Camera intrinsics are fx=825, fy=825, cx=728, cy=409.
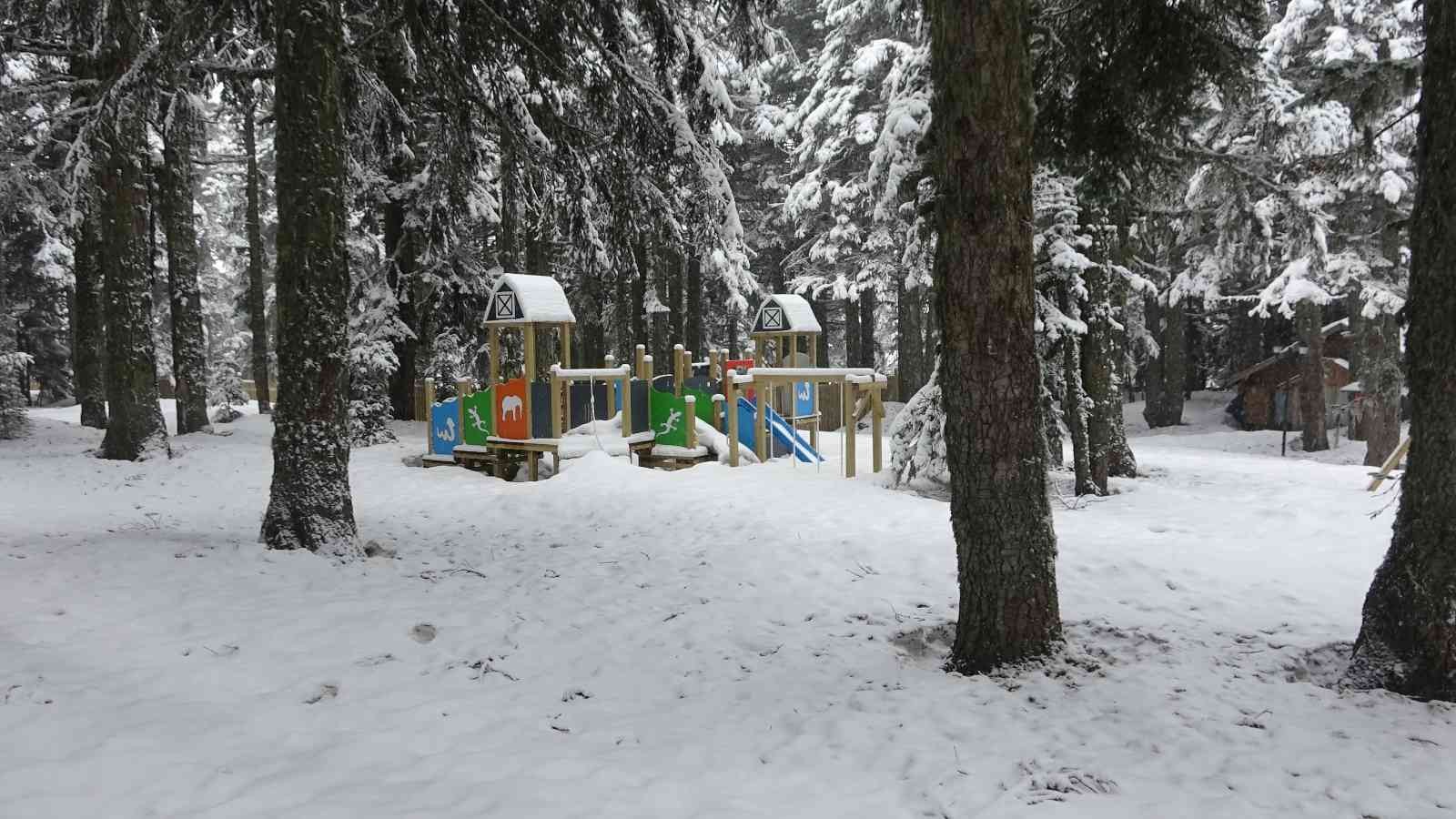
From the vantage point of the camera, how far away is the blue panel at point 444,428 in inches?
512

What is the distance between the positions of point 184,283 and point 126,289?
12.1 feet

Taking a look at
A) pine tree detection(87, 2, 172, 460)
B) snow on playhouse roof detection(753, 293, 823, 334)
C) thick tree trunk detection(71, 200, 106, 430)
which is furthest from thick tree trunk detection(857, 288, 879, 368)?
thick tree trunk detection(71, 200, 106, 430)

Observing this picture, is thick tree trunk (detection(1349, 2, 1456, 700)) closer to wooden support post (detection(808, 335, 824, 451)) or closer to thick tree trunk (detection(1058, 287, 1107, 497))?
thick tree trunk (detection(1058, 287, 1107, 497))

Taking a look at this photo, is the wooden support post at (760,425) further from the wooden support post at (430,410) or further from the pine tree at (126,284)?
the pine tree at (126,284)

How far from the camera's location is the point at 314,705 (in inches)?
154

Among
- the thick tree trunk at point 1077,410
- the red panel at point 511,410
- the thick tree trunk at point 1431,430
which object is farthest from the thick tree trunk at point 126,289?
the thick tree trunk at point 1431,430

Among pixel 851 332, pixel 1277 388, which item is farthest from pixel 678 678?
pixel 1277 388

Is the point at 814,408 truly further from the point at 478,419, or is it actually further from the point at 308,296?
the point at 308,296

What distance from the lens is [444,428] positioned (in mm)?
13078

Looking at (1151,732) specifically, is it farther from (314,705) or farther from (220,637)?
(220,637)

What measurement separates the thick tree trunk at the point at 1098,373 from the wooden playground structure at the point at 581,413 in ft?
8.33

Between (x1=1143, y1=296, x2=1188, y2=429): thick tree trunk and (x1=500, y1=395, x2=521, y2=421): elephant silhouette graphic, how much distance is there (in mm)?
18297

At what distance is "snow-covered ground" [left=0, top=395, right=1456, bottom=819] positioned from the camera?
3.16 meters

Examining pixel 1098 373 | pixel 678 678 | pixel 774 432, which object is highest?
pixel 1098 373
